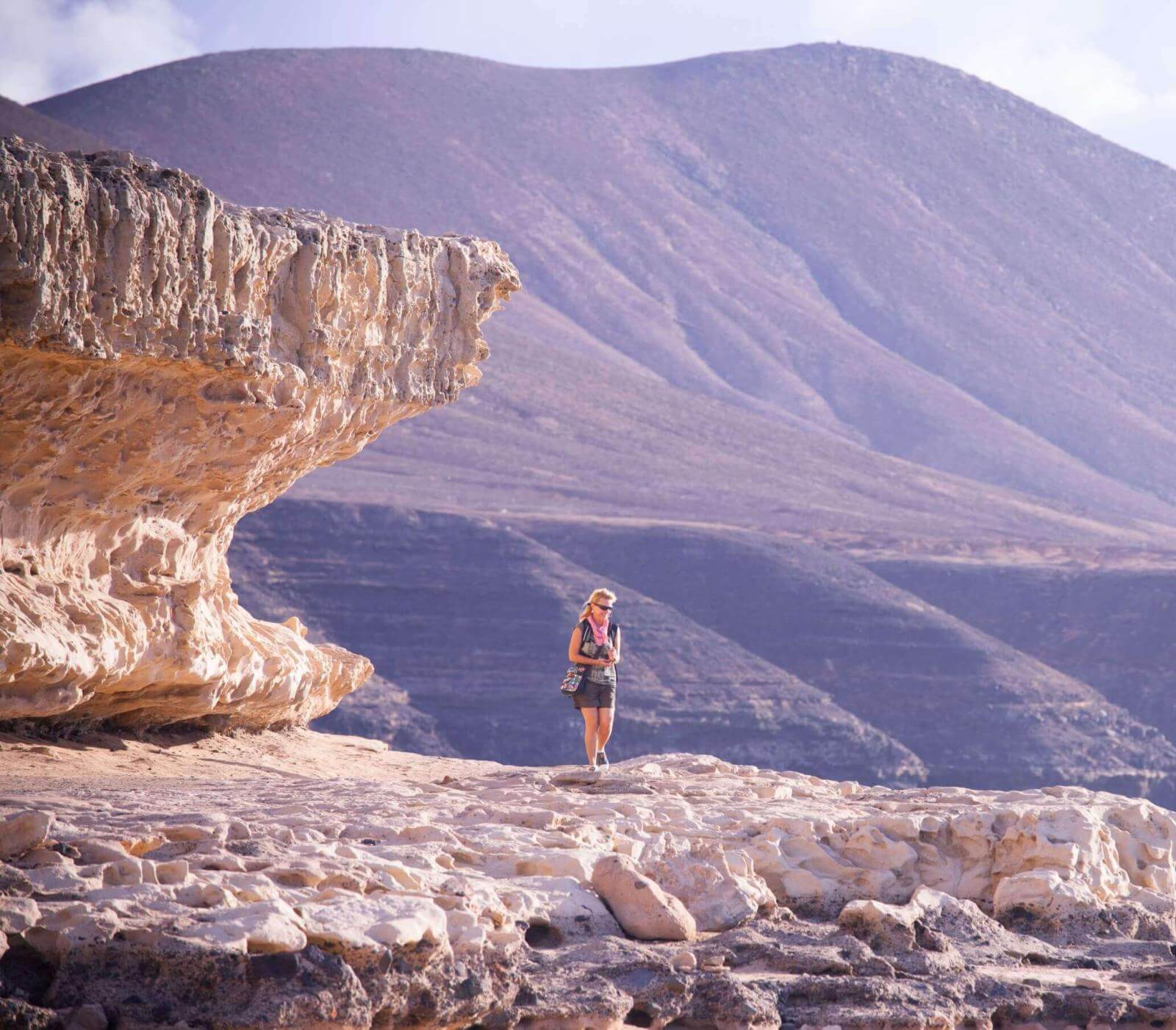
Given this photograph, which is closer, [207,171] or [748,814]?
[748,814]

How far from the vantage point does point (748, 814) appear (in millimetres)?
7430

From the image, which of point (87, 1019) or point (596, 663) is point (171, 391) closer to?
point (596, 663)

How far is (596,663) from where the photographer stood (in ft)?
29.8

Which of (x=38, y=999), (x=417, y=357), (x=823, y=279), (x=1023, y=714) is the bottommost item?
(x=1023, y=714)

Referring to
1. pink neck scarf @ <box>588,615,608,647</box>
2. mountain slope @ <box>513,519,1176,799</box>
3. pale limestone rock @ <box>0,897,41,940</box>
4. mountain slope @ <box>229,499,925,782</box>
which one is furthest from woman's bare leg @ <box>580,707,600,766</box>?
mountain slope @ <box>513,519,1176,799</box>

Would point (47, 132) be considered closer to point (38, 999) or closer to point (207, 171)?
point (207, 171)

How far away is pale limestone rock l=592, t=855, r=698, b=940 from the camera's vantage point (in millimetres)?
5801

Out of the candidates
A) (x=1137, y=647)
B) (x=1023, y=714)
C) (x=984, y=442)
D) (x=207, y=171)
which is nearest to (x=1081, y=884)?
(x=1023, y=714)

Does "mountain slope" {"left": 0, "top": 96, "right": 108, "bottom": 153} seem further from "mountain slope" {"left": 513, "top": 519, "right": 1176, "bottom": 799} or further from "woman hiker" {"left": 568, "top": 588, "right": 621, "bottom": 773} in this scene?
"woman hiker" {"left": 568, "top": 588, "right": 621, "bottom": 773}

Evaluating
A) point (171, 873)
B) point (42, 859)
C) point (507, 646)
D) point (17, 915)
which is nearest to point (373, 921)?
point (171, 873)

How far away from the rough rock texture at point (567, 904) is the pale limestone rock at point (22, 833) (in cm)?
4

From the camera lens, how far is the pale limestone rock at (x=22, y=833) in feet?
17.0

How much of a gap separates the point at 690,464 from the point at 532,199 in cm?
2534

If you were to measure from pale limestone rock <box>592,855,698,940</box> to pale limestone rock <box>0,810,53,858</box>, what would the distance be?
1848mm
